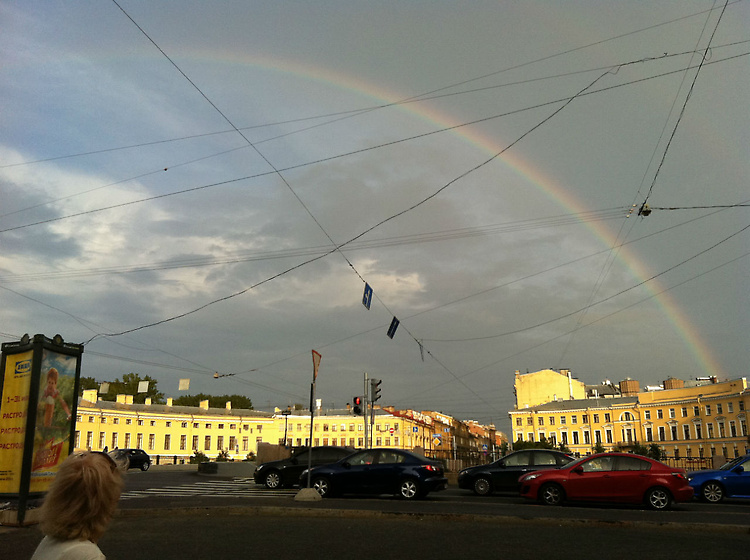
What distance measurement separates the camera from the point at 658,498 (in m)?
16.1

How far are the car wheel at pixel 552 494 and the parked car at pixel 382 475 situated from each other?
9.58 ft

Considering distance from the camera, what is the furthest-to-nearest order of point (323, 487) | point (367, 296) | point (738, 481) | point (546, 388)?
point (546, 388) < point (367, 296) < point (738, 481) < point (323, 487)

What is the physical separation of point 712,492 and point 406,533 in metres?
12.7

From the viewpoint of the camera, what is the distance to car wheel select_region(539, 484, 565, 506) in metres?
17.0

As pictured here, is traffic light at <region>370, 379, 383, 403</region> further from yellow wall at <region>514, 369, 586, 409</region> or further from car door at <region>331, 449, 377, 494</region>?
yellow wall at <region>514, 369, 586, 409</region>

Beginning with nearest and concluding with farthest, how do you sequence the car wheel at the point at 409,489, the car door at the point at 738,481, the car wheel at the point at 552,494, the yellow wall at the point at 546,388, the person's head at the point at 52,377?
the person's head at the point at 52,377 < the car wheel at the point at 552,494 < the car wheel at the point at 409,489 < the car door at the point at 738,481 < the yellow wall at the point at 546,388

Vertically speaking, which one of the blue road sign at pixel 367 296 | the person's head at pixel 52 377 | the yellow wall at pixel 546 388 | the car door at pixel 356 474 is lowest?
the car door at pixel 356 474

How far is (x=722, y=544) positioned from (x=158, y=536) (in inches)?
359

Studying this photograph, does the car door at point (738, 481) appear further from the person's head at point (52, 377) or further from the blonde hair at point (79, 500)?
the blonde hair at point (79, 500)

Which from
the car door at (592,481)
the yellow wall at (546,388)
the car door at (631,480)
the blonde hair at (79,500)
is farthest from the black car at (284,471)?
the yellow wall at (546,388)

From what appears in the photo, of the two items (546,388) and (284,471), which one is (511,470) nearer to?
(284,471)

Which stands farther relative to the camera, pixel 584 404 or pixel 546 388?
pixel 546 388

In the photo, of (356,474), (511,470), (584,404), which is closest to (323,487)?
(356,474)

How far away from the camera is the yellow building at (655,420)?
3833 inches
